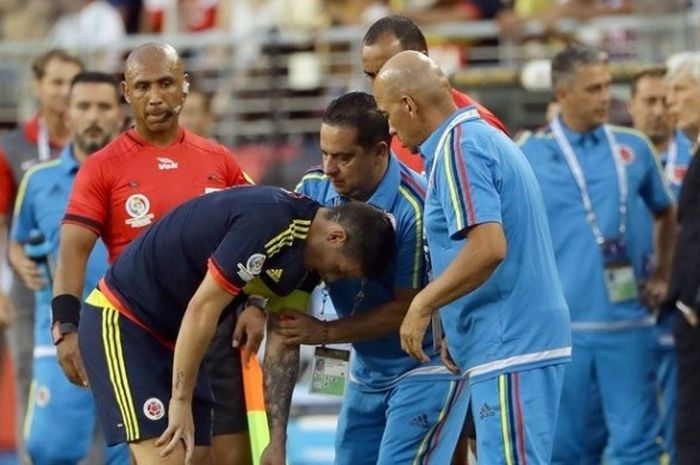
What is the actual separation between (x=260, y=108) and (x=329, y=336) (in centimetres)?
803

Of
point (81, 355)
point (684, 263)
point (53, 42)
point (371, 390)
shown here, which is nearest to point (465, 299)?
point (371, 390)

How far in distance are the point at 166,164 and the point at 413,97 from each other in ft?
5.29

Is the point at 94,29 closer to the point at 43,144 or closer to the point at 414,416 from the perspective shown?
the point at 43,144

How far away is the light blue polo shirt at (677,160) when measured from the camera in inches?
481

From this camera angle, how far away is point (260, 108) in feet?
52.4

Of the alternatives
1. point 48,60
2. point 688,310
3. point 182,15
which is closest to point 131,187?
point 688,310

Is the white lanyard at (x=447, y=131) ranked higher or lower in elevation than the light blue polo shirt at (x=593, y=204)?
higher

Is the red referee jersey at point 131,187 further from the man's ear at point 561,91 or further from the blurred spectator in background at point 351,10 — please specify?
the blurred spectator in background at point 351,10

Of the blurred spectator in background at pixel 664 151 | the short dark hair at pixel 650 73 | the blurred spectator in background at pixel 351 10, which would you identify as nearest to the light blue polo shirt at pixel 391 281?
the blurred spectator in background at pixel 664 151

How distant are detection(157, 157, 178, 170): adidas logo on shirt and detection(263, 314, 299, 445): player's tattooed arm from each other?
3.17 feet

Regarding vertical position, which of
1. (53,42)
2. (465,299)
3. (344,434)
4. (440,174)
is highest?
(53,42)

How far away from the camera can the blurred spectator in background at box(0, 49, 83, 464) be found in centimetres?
1189

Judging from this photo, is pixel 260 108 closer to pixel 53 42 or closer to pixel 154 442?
pixel 53 42

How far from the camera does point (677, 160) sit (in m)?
12.3
